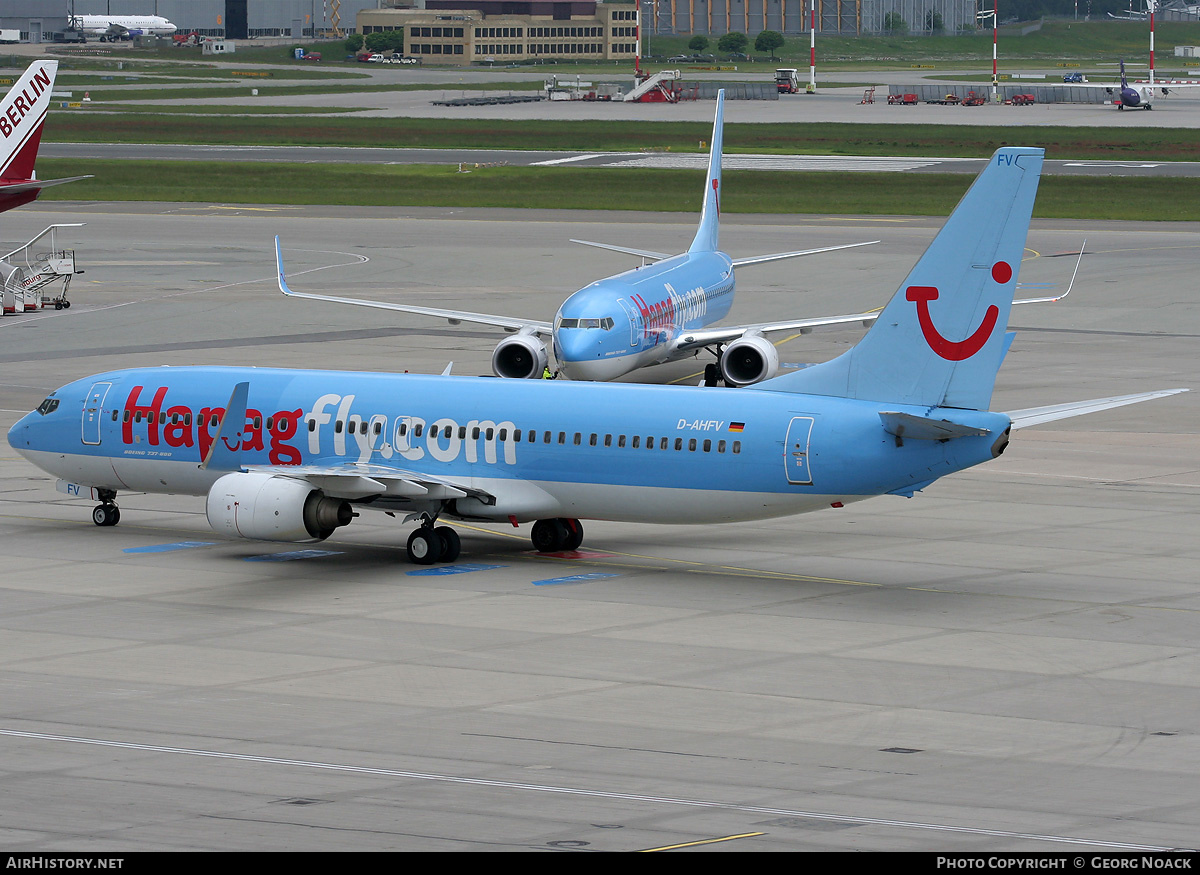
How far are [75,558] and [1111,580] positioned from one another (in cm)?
2117

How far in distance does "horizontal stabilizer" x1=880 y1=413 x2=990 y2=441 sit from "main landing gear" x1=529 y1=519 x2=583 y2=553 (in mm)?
8338

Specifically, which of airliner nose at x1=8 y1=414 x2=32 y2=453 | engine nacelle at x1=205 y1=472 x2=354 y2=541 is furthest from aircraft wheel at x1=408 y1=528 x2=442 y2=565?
airliner nose at x1=8 y1=414 x2=32 y2=453

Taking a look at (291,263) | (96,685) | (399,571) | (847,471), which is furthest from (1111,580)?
(291,263)

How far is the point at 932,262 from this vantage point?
32.1 metres

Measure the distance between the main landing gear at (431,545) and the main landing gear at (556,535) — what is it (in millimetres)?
2042

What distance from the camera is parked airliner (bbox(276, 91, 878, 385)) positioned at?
2079 inches

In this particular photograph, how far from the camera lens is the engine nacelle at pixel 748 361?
184ft

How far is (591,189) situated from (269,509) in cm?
9155

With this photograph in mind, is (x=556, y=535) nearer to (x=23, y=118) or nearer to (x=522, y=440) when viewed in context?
(x=522, y=440)

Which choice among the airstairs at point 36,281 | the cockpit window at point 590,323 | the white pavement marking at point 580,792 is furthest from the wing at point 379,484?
the airstairs at point 36,281

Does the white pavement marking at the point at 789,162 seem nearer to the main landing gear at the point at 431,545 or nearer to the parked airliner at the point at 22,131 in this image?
the parked airliner at the point at 22,131

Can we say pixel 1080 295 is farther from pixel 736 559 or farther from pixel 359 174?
pixel 359 174

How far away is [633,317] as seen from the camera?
54.2 metres

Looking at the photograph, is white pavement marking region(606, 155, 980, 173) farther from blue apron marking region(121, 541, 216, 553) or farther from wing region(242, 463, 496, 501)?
wing region(242, 463, 496, 501)
